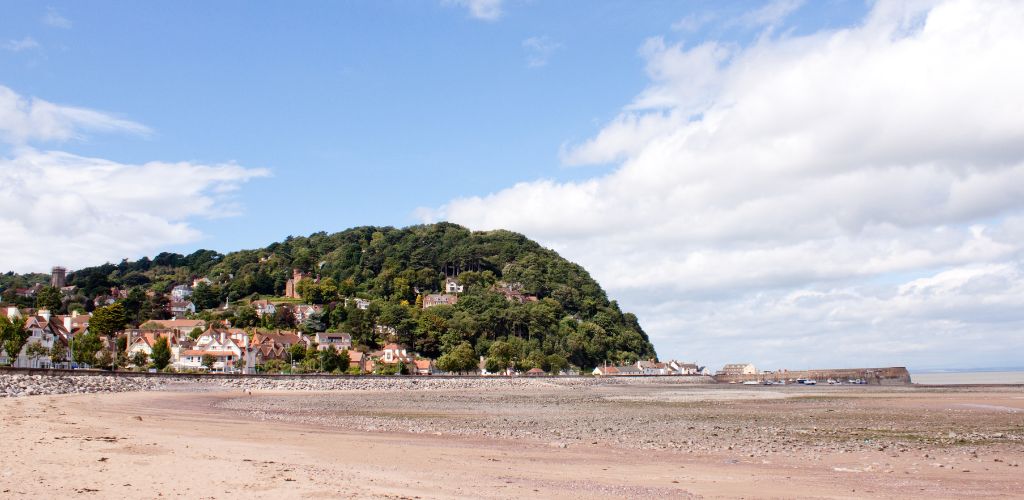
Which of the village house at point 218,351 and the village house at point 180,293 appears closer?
the village house at point 218,351

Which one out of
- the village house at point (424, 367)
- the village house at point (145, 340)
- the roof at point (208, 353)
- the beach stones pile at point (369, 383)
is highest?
the village house at point (145, 340)

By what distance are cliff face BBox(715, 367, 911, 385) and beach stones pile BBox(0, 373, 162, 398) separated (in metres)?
113

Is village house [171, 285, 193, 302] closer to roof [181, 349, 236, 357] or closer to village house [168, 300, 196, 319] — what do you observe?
village house [168, 300, 196, 319]

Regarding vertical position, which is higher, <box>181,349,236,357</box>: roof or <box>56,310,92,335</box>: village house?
<box>56,310,92,335</box>: village house

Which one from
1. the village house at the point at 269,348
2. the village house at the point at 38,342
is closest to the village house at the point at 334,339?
the village house at the point at 269,348

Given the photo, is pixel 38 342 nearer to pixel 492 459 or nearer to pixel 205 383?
pixel 205 383

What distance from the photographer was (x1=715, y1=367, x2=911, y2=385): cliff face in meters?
133

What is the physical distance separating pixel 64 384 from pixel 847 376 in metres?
135

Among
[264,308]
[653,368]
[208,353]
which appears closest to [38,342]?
[208,353]

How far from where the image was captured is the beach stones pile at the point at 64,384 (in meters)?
40.1

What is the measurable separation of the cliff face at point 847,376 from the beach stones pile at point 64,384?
113138 mm

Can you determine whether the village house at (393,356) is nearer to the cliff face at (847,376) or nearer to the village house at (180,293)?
the cliff face at (847,376)

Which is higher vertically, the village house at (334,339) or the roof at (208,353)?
the village house at (334,339)

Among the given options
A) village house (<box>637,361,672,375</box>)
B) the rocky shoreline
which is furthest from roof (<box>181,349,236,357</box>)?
village house (<box>637,361,672,375</box>)
